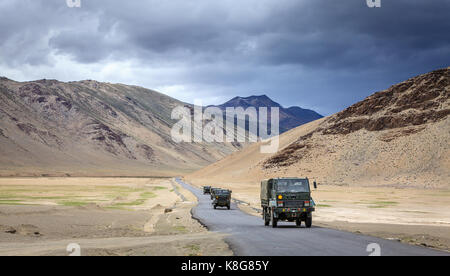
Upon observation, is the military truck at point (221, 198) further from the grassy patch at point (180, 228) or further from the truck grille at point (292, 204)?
the truck grille at point (292, 204)

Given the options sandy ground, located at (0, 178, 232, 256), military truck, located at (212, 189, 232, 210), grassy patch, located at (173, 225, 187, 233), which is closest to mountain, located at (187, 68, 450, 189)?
military truck, located at (212, 189, 232, 210)

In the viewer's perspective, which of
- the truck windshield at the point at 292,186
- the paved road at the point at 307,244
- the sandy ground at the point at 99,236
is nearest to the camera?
the paved road at the point at 307,244

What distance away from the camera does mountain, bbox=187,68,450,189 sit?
110 meters

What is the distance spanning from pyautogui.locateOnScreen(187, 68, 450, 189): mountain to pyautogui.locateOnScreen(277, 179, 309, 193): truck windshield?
7792cm

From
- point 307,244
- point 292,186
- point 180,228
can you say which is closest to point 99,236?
point 180,228

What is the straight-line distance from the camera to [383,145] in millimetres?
125312

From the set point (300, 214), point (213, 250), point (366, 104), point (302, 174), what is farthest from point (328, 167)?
point (213, 250)

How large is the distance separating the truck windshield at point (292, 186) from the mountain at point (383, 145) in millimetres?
77919

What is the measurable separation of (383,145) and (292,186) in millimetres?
103404

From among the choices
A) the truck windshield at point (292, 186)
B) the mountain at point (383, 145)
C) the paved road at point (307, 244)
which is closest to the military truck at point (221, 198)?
the truck windshield at point (292, 186)

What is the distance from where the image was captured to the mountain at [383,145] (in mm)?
110312

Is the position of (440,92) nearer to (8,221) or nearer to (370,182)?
(370,182)
